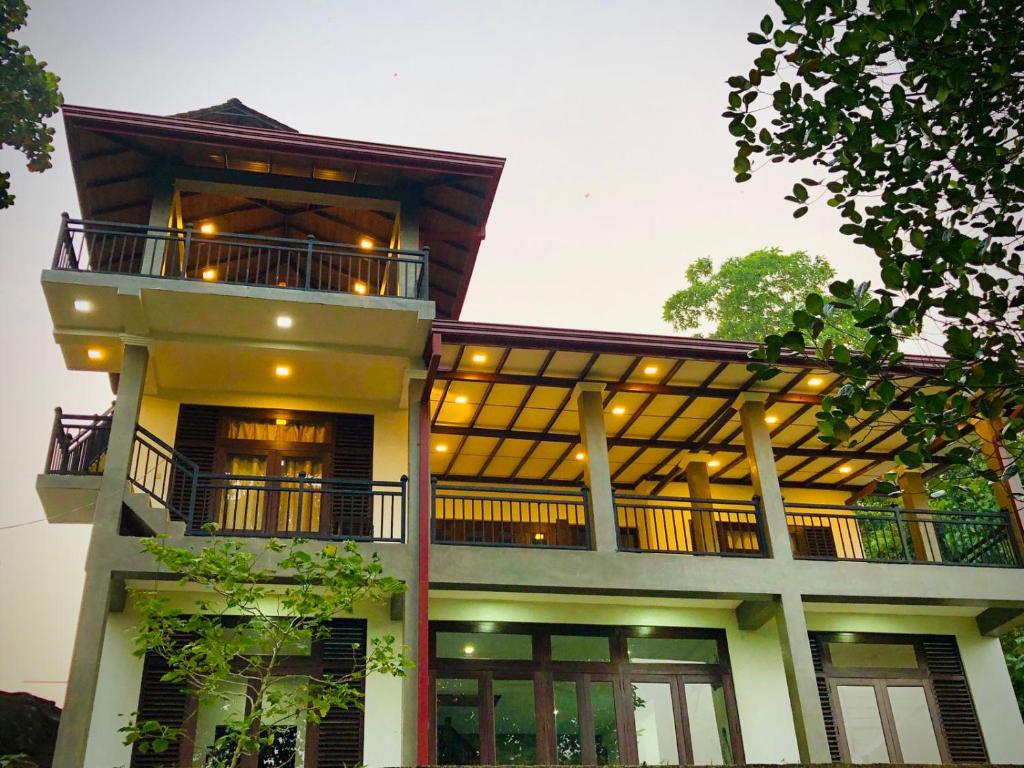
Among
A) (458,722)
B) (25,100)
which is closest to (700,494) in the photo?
(458,722)

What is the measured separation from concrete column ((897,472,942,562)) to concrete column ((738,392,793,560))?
Result: 3258 mm

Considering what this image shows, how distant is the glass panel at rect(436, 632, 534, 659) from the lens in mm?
12492

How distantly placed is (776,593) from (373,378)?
20.5 feet

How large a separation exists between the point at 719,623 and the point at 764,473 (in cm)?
230

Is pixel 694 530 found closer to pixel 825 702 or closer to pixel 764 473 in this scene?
pixel 764 473

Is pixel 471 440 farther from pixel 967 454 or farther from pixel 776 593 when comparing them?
pixel 967 454

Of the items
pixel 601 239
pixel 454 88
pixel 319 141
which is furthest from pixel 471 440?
pixel 454 88

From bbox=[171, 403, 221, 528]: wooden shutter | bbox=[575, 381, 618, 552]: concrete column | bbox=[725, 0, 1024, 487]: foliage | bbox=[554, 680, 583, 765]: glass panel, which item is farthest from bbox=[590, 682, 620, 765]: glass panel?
bbox=[725, 0, 1024, 487]: foliage

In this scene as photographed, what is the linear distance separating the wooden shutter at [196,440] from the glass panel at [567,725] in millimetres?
5391

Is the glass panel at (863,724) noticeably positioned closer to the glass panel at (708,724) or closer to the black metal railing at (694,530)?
the glass panel at (708,724)

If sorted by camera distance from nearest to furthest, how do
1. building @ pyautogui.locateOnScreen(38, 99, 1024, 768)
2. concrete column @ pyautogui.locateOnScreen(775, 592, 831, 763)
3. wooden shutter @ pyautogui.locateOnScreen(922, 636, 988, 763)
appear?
building @ pyautogui.locateOnScreen(38, 99, 1024, 768) < concrete column @ pyautogui.locateOnScreen(775, 592, 831, 763) < wooden shutter @ pyautogui.locateOnScreen(922, 636, 988, 763)

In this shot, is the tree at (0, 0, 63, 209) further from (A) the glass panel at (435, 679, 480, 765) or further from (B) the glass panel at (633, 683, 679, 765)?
(B) the glass panel at (633, 683, 679, 765)

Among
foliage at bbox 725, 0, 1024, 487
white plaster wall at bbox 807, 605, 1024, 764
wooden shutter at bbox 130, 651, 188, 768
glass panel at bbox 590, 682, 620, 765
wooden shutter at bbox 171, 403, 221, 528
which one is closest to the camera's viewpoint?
foliage at bbox 725, 0, 1024, 487

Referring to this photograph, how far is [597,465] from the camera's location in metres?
12.9
